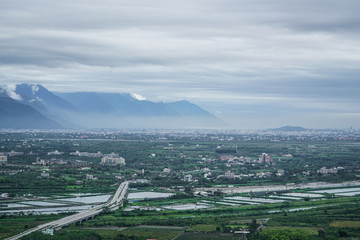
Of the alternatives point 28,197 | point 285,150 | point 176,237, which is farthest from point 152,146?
point 176,237

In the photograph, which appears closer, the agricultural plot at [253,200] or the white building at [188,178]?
the agricultural plot at [253,200]

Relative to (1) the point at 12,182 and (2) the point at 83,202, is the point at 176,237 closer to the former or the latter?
(2) the point at 83,202

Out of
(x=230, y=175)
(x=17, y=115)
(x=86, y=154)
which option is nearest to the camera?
(x=230, y=175)

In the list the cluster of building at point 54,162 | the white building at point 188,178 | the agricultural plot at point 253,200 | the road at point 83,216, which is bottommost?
the road at point 83,216

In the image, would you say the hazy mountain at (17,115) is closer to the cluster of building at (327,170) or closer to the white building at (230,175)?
the white building at (230,175)

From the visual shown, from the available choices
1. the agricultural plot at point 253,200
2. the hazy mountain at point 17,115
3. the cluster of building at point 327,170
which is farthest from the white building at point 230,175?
the hazy mountain at point 17,115

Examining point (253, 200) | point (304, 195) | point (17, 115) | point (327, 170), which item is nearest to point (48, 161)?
point (327, 170)

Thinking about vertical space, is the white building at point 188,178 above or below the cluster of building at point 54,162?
below

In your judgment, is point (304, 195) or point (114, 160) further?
point (114, 160)

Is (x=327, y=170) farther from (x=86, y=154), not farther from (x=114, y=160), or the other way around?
(x=86, y=154)
